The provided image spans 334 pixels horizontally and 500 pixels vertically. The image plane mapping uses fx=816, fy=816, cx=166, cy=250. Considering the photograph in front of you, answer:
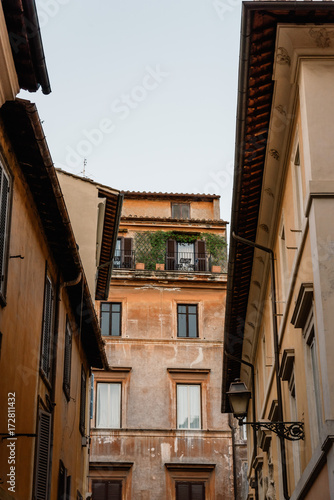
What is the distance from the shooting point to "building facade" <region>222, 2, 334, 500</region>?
32.2ft

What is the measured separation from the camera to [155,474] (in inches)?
1257

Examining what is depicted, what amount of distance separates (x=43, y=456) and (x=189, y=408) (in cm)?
2003

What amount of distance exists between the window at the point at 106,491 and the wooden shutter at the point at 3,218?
21840 mm

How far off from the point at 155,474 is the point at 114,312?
7.03 metres

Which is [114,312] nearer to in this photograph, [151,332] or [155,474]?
[151,332]

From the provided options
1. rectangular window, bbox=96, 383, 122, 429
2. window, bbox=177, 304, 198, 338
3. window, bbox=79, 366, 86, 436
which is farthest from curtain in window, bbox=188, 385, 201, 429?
window, bbox=79, 366, 86, 436

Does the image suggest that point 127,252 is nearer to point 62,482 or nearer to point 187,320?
point 187,320

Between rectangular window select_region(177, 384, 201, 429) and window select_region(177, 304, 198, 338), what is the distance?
99.7 inches

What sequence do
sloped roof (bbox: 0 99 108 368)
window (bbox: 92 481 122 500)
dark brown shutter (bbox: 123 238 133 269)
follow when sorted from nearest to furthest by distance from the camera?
sloped roof (bbox: 0 99 108 368), window (bbox: 92 481 122 500), dark brown shutter (bbox: 123 238 133 269)

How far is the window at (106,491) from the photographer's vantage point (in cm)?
3105

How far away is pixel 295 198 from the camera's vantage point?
39.6 feet

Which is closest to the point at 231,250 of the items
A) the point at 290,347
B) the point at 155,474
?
the point at 290,347

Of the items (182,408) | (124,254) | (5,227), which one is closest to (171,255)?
(124,254)

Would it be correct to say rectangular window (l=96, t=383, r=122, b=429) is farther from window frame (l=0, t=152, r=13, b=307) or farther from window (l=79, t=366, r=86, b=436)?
window frame (l=0, t=152, r=13, b=307)
